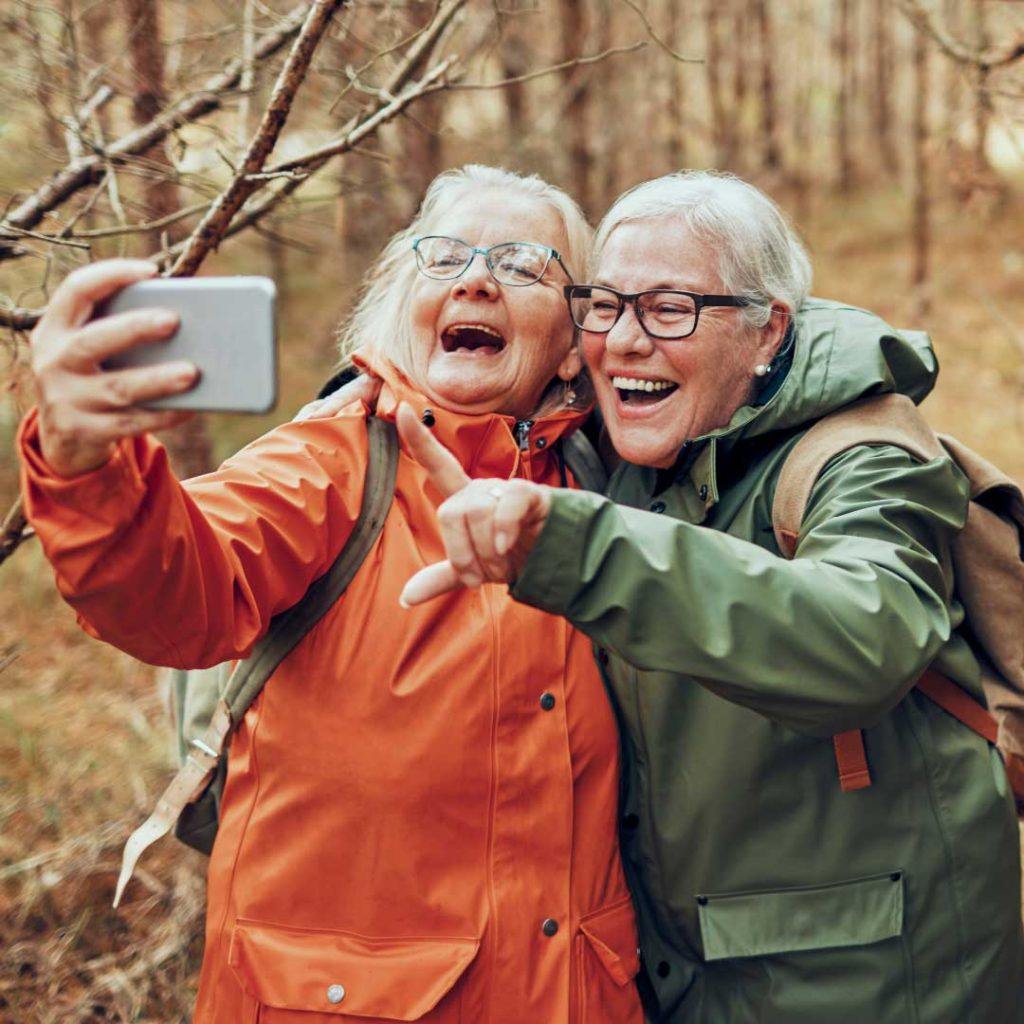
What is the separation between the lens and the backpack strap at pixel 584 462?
2.60 metres

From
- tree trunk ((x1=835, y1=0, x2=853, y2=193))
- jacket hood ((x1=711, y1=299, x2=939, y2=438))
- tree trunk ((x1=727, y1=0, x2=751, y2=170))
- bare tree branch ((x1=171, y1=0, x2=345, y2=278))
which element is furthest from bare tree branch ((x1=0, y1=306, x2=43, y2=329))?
tree trunk ((x1=835, y1=0, x2=853, y2=193))

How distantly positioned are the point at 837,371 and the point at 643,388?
41 cm

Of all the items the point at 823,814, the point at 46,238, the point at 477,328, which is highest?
the point at 46,238

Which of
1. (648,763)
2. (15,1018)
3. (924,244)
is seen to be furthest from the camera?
(924,244)

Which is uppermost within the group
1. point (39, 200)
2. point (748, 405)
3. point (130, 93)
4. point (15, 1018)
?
point (130, 93)

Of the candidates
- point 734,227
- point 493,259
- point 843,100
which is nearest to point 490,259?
point 493,259

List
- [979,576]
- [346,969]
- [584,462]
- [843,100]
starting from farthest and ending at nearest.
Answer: [843,100], [584,462], [979,576], [346,969]

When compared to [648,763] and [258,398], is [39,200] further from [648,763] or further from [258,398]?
[648,763]

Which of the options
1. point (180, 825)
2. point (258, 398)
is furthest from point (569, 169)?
point (258, 398)

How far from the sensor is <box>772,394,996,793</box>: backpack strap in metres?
2.06

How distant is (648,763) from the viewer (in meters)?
2.27

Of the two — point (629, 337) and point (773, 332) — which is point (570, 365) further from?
point (773, 332)

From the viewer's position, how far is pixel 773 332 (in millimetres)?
2422

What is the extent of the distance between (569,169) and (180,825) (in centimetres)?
605
